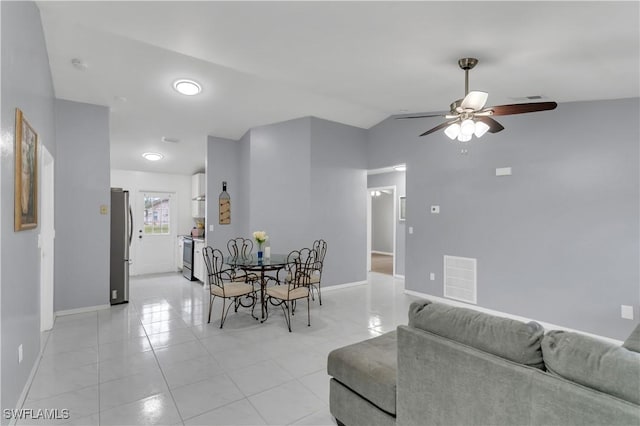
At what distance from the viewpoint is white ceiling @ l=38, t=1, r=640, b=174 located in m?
2.23

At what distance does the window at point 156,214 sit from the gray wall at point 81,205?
10.0ft

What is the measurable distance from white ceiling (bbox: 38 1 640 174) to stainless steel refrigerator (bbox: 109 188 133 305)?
1380 mm

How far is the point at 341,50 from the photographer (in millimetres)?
2828

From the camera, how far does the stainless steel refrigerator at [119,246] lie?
486 cm

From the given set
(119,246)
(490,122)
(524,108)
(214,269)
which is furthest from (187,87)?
(524,108)

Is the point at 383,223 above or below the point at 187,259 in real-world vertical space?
above

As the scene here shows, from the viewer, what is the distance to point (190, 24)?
2547 mm

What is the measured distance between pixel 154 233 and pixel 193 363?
5.47 metres

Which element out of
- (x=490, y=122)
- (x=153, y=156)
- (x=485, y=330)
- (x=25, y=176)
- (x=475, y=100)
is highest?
(x=153, y=156)

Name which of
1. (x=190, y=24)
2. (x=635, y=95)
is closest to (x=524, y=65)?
(x=635, y=95)

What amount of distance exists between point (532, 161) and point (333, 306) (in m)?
3.34

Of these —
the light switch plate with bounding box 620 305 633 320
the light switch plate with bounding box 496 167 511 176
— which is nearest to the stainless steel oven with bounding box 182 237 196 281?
the light switch plate with bounding box 496 167 511 176

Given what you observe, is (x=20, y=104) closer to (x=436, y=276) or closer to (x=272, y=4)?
(x=272, y=4)

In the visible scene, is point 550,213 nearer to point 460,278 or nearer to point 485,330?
point 460,278
